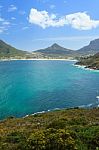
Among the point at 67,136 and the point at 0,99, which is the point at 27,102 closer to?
the point at 0,99

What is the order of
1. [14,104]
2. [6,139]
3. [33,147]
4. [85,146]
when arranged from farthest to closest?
[14,104] < [6,139] < [85,146] < [33,147]

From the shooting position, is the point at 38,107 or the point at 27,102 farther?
the point at 27,102

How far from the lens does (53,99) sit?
89.8 m

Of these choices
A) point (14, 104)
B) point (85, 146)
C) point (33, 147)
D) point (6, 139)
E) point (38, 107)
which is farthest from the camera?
point (14, 104)

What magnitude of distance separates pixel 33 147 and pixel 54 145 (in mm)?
1100

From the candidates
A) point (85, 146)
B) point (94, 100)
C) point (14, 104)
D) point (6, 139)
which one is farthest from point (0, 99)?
point (85, 146)

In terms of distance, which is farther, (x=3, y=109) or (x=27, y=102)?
(x=27, y=102)

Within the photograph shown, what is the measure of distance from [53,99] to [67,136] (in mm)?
72302

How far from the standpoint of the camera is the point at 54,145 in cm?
1684

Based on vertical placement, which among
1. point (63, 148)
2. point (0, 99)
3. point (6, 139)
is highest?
point (63, 148)

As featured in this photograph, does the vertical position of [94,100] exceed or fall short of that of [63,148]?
it falls short

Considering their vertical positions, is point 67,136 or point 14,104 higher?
point 67,136

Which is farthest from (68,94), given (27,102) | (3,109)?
(3,109)

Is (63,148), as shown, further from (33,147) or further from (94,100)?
(94,100)
